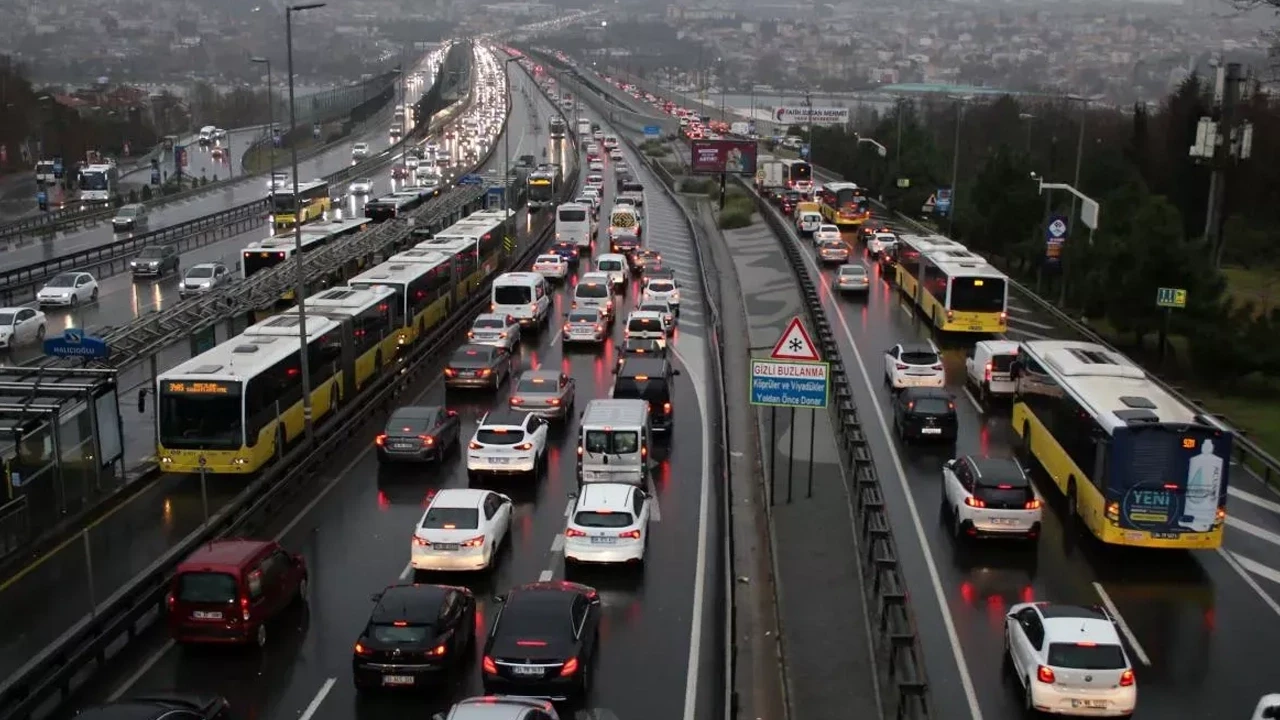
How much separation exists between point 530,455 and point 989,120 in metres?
110

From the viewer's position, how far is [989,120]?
126 m

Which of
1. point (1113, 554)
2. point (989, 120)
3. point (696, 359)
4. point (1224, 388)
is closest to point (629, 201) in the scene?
point (696, 359)

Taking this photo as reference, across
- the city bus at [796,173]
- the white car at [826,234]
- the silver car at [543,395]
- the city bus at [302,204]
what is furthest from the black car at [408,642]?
→ the city bus at [796,173]

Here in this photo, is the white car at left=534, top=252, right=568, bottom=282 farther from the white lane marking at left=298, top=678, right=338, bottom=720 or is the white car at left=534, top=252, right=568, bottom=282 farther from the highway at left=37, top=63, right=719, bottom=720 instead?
the white lane marking at left=298, top=678, right=338, bottom=720

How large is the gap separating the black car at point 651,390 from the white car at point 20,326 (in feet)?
70.1

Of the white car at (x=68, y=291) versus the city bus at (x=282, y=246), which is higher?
the city bus at (x=282, y=246)

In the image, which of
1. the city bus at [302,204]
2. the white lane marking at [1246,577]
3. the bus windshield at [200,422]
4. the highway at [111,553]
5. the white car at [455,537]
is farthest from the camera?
the city bus at [302,204]

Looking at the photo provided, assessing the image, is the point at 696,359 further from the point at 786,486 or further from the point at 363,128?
the point at 363,128

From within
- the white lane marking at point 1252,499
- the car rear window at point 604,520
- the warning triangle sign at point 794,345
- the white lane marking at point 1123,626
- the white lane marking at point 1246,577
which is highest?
the warning triangle sign at point 794,345

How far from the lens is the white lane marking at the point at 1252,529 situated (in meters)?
22.9

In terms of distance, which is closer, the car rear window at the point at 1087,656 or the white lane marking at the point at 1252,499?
the car rear window at the point at 1087,656

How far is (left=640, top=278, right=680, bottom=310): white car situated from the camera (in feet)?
143

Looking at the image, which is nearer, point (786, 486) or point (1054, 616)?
point (1054, 616)

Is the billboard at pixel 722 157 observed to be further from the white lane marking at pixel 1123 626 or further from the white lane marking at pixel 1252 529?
the white lane marking at pixel 1123 626
